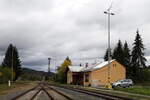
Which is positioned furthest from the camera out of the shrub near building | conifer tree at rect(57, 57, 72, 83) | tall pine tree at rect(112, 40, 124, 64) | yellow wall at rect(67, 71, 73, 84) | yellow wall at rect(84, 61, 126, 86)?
conifer tree at rect(57, 57, 72, 83)

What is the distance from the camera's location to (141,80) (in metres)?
91.9

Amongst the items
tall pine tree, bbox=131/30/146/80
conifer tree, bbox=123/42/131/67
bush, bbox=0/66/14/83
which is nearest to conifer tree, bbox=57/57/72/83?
conifer tree, bbox=123/42/131/67

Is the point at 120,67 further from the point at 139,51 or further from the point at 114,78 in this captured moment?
the point at 139,51

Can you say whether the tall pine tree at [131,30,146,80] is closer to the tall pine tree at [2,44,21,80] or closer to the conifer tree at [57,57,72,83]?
the conifer tree at [57,57,72,83]

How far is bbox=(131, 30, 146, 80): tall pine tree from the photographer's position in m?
90.4

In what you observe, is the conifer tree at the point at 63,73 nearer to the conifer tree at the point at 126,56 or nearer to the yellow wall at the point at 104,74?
the conifer tree at the point at 126,56

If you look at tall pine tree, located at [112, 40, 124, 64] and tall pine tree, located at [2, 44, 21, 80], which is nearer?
tall pine tree, located at [112, 40, 124, 64]

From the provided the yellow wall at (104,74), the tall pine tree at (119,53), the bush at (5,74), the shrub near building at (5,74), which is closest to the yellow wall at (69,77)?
the tall pine tree at (119,53)

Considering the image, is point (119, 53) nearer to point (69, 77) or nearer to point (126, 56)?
point (126, 56)

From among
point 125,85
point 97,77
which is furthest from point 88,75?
point 125,85

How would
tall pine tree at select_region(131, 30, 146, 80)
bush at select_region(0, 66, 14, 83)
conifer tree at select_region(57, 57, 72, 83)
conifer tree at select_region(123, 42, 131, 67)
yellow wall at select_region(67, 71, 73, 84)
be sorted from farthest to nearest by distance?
conifer tree at select_region(57, 57, 72, 83), yellow wall at select_region(67, 71, 73, 84), conifer tree at select_region(123, 42, 131, 67), tall pine tree at select_region(131, 30, 146, 80), bush at select_region(0, 66, 14, 83)

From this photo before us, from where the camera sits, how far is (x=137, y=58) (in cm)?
9031

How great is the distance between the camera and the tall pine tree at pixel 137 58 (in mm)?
90438

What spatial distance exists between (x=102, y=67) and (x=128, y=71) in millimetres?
18876
